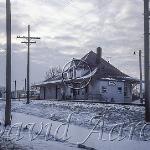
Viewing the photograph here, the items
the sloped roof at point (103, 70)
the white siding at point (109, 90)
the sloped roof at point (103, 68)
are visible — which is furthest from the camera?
the sloped roof at point (103, 68)

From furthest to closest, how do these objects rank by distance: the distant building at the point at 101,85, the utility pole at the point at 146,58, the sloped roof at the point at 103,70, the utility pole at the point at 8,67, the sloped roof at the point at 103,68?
the sloped roof at the point at 103,68 → the sloped roof at the point at 103,70 → the distant building at the point at 101,85 → the utility pole at the point at 8,67 → the utility pole at the point at 146,58

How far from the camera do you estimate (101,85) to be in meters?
51.8

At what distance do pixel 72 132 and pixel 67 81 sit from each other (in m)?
37.9

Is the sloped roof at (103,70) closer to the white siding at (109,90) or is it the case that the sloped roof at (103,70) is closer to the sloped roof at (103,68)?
the sloped roof at (103,68)

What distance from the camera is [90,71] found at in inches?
2143

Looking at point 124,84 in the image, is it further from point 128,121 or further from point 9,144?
point 9,144

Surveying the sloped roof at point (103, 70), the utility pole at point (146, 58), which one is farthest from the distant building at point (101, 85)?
the utility pole at point (146, 58)

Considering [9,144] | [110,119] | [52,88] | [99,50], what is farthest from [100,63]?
[9,144]

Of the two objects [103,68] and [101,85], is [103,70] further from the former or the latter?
[101,85]

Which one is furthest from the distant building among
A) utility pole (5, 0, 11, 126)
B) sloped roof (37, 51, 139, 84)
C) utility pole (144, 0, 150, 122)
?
utility pole (144, 0, 150, 122)

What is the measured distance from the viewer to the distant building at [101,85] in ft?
169

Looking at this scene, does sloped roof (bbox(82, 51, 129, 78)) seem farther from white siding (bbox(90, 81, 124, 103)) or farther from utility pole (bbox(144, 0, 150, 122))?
utility pole (bbox(144, 0, 150, 122))

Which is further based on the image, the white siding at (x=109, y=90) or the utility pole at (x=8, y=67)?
the white siding at (x=109, y=90)

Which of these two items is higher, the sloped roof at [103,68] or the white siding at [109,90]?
the sloped roof at [103,68]
